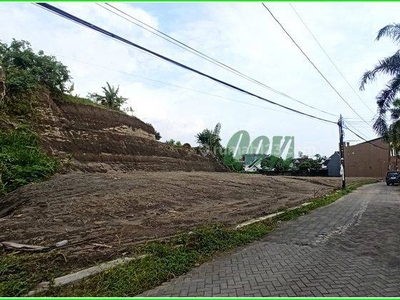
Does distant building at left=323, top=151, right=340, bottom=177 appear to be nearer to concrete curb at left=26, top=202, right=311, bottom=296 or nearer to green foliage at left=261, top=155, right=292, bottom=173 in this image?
green foliage at left=261, top=155, right=292, bottom=173

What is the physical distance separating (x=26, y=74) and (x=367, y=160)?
2009 inches

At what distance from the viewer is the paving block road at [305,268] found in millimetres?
3795

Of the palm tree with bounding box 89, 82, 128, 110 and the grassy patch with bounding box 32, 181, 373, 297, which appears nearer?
the grassy patch with bounding box 32, 181, 373, 297

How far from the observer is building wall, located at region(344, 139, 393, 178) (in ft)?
159

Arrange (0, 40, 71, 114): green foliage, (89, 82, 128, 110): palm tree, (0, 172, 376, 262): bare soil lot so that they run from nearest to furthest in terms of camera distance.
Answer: (0, 172, 376, 262): bare soil lot, (0, 40, 71, 114): green foliage, (89, 82, 128, 110): palm tree

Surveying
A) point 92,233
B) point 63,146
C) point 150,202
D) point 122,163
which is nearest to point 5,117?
point 63,146

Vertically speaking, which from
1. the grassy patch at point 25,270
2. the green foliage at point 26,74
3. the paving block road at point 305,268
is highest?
the green foliage at point 26,74

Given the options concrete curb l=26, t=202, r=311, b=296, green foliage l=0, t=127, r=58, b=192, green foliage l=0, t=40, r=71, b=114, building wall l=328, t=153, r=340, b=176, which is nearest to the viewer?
concrete curb l=26, t=202, r=311, b=296

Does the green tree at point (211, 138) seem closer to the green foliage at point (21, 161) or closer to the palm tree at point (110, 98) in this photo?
the palm tree at point (110, 98)

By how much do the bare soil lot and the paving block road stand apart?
5.71ft

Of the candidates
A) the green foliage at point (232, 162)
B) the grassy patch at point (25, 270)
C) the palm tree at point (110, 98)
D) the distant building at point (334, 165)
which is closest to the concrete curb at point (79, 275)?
the grassy patch at point (25, 270)

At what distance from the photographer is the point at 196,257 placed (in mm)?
5133

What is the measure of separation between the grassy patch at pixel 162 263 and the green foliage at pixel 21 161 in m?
7.86

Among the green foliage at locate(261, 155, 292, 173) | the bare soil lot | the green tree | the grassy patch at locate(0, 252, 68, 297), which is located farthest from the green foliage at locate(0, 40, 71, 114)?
the green foliage at locate(261, 155, 292, 173)
